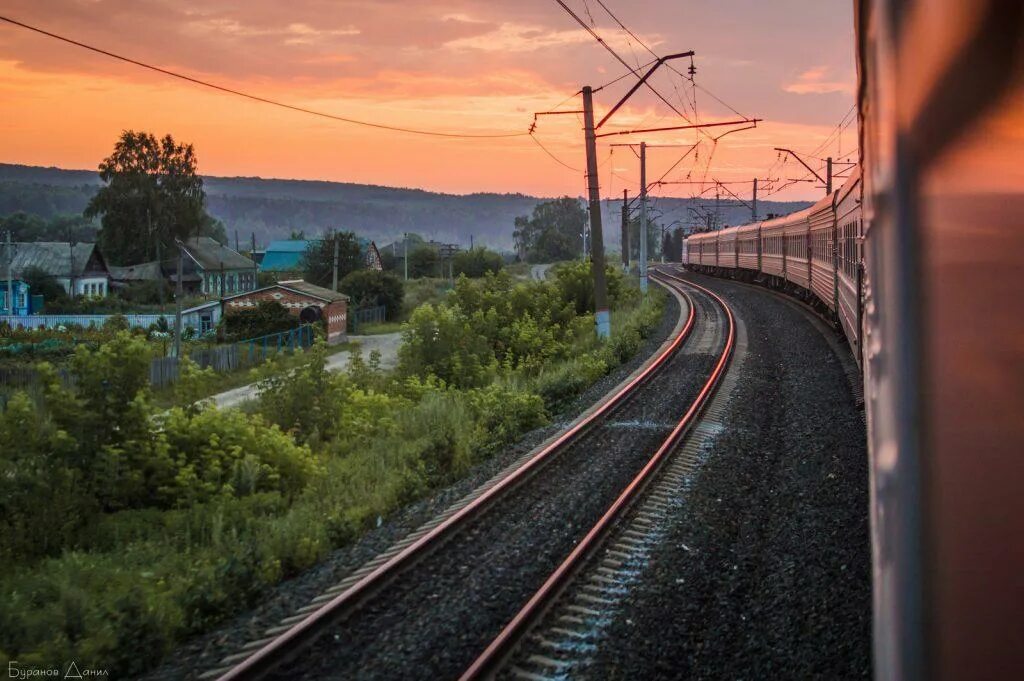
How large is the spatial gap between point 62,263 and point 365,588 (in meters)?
53.3

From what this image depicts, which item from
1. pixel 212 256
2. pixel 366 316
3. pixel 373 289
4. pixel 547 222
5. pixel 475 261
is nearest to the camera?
pixel 366 316

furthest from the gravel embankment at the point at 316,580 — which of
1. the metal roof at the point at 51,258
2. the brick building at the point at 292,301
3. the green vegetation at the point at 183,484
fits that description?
the metal roof at the point at 51,258

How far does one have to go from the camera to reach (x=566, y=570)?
7.00m

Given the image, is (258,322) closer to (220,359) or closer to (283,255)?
(220,359)

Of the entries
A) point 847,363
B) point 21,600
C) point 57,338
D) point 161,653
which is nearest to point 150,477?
point 21,600

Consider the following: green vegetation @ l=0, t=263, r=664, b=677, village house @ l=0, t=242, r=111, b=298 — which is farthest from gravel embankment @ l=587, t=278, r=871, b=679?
village house @ l=0, t=242, r=111, b=298

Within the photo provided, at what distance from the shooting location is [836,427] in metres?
12.0

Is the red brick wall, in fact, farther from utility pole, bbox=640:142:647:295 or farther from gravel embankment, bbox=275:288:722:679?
gravel embankment, bbox=275:288:722:679

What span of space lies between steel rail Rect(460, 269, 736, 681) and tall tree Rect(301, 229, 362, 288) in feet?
182

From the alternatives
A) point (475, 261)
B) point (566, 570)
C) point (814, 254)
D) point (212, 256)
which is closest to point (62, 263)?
point (212, 256)

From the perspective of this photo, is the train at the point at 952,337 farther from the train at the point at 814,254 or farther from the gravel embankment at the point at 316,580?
the train at the point at 814,254

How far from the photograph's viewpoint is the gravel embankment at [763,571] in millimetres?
5535

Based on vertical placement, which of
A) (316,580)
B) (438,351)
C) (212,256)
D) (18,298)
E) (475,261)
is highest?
(212,256)

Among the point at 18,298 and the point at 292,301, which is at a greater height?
the point at 18,298
